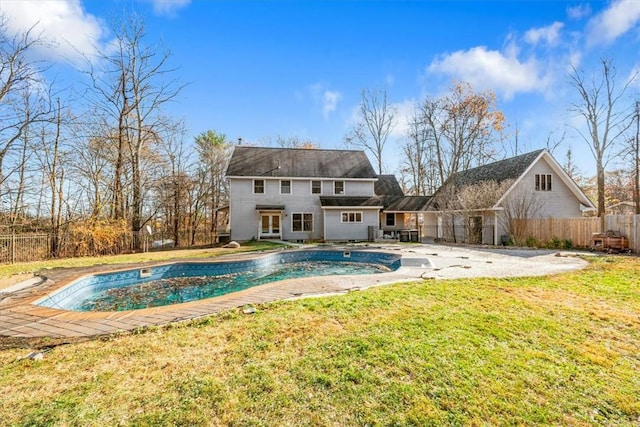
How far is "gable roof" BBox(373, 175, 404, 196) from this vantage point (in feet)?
85.6

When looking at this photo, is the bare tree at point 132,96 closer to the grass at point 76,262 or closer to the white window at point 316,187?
the grass at point 76,262

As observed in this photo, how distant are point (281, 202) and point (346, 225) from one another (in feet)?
16.9

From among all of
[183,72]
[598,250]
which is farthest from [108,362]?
[183,72]

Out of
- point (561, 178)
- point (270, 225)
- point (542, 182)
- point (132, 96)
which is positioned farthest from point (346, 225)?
point (132, 96)

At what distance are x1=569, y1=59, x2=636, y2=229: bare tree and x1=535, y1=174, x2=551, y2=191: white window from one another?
597 centimetres

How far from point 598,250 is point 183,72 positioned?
25.5 metres

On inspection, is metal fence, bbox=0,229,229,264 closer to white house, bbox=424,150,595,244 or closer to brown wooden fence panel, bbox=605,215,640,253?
white house, bbox=424,150,595,244

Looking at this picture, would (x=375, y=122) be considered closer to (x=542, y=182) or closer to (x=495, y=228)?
(x=542, y=182)

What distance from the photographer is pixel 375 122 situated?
33031 millimetres

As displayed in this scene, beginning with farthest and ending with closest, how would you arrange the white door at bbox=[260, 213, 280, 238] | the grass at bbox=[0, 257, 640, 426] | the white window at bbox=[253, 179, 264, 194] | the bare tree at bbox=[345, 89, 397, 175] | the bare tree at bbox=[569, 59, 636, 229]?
the bare tree at bbox=[345, 89, 397, 175], the white door at bbox=[260, 213, 280, 238], the white window at bbox=[253, 179, 264, 194], the bare tree at bbox=[569, 59, 636, 229], the grass at bbox=[0, 257, 640, 426]

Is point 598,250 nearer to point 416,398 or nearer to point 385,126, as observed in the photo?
point 416,398

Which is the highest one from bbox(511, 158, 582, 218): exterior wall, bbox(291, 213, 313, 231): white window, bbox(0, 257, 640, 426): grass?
bbox(511, 158, 582, 218): exterior wall

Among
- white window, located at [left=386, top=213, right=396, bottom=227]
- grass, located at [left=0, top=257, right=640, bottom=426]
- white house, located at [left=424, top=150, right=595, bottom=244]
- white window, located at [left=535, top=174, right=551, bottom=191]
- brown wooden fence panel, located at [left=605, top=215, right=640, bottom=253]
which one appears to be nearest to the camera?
grass, located at [left=0, top=257, right=640, bottom=426]

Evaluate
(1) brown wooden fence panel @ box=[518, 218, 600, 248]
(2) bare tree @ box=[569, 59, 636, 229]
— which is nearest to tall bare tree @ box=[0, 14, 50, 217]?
(1) brown wooden fence panel @ box=[518, 218, 600, 248]
